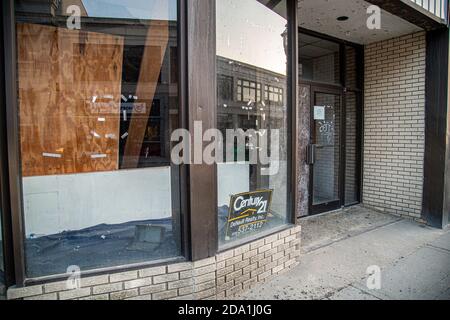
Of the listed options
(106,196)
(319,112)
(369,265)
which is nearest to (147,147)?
(106,196)

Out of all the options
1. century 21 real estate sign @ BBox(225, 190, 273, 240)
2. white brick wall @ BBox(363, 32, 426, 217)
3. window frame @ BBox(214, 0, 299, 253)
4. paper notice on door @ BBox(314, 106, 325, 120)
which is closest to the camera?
century 21 real estate sign @ BBox(225, 190, 273, 240)

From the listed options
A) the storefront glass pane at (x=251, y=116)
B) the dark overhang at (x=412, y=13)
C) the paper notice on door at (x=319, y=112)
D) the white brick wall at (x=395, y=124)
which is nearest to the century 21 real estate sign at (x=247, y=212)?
the storefront glass pane at (x=251, y=116)

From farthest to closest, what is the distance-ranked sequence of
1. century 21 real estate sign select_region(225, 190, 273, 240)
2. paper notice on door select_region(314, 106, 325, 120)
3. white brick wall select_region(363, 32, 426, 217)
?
1. paper notice on door select_region(314, 106, 325, 120)
2. white brick wall select_region(363, 32, 426, 217)
3. century 21 real estate sign select_region(225, 190, 273, 240)

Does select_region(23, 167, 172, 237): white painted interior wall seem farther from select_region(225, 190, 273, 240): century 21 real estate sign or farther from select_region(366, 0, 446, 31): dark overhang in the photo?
select_region(366, 0, 446, 31): dark overhang

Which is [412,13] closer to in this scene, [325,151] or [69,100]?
[325,151]

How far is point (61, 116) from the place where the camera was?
277 centimetres

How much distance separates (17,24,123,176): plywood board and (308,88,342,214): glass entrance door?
330cm

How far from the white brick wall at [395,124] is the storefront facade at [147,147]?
3.88 feet

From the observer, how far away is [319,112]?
4.98m

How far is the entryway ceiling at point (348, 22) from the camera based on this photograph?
3.82 metres

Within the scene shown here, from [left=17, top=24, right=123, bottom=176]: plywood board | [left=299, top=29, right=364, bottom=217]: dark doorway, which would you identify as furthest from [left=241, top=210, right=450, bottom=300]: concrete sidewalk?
[left=17, top=24, right=123, bottom=176]: plywood board

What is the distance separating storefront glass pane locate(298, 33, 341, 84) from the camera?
497 cm

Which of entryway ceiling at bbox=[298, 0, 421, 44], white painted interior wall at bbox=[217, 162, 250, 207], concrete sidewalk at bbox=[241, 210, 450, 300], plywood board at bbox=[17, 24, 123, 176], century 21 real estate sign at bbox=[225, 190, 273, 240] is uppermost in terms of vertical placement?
entryway ceiling at bbox=[298, 0, 421, 44]
